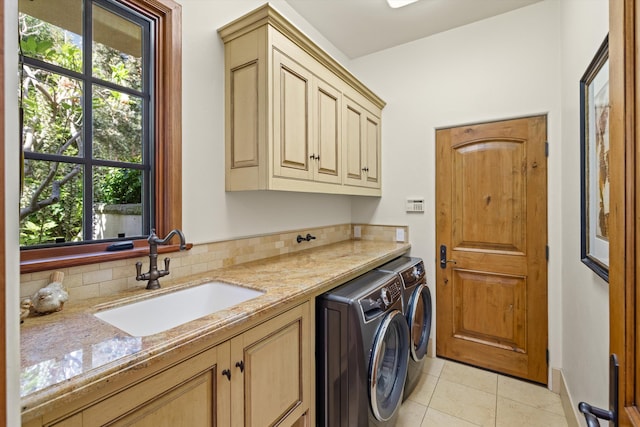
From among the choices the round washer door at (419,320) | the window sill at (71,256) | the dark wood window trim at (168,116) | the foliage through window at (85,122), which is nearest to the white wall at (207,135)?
the dark wood window trim at (168,116)

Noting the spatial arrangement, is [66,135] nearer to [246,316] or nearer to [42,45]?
[42,45]

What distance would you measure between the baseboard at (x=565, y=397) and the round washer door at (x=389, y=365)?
0.96 m

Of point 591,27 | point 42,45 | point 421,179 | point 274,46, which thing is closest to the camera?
point 42,45

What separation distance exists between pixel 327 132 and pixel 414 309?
1.36 m

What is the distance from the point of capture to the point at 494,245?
2.38m

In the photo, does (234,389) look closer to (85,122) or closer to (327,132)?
(85,122)

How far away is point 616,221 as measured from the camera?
23.3 inches

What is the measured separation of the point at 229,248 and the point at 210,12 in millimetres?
1400

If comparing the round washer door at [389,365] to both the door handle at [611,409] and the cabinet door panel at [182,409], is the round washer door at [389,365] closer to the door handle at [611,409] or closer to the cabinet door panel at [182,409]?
the cabinet door panel at [182,409]

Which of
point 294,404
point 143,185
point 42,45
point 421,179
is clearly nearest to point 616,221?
point 294,404

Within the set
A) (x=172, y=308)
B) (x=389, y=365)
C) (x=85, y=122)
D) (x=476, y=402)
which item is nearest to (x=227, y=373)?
(x=172, y=308)

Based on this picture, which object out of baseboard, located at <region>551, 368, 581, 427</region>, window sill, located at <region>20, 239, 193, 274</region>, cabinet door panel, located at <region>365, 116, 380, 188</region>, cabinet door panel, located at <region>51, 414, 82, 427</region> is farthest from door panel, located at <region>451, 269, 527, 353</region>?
cabinet door panel, located at <region>51, 414, 82, 427</region>

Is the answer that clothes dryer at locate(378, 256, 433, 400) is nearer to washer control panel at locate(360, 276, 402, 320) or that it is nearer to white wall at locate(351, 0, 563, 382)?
washer control panel at locate(360, 276, 402, 320)

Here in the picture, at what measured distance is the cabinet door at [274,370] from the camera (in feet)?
3.35
